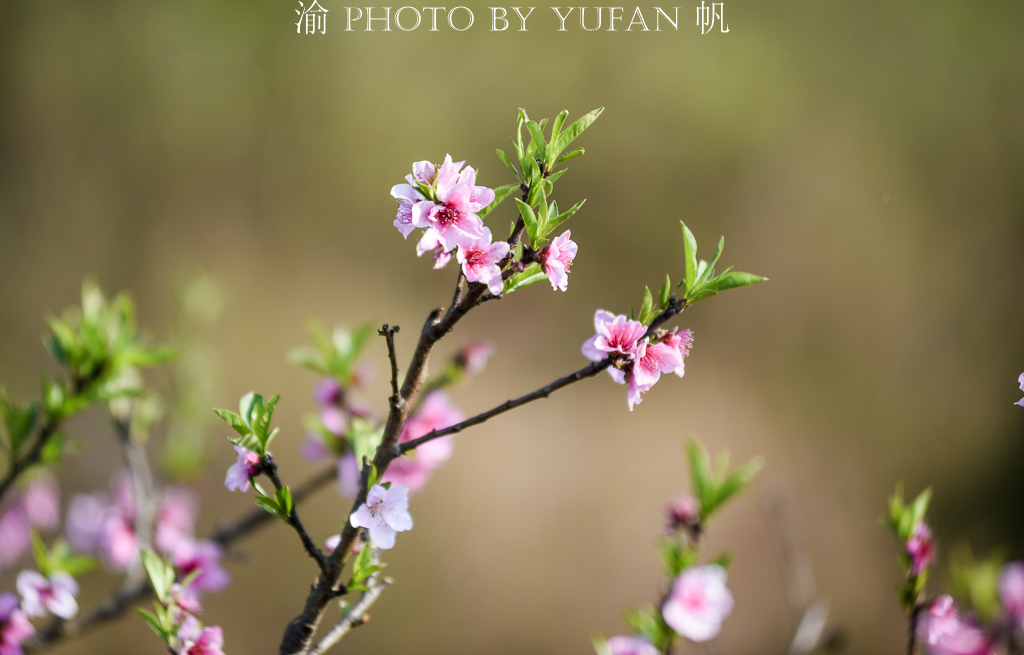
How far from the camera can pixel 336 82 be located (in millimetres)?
2641

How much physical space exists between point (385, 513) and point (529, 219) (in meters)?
0.27

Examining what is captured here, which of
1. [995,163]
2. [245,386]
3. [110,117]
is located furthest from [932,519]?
[110,117]

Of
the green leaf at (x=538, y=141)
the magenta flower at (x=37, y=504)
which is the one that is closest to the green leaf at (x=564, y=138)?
the green leaf at (x=538, y=141)

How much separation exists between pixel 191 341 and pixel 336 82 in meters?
1.77

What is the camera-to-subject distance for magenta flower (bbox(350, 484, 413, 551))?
0.50 meters

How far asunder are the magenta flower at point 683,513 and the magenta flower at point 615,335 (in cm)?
33

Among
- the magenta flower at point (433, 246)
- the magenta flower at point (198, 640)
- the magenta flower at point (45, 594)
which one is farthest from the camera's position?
the magenta flower at point (45, 594)

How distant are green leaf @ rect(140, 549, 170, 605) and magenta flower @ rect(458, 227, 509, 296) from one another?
441 millimetres

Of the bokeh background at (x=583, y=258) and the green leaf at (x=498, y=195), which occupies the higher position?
the bokeh background at (x=583, y=258)

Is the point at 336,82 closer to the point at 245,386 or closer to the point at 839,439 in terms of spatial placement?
the point at 245,386

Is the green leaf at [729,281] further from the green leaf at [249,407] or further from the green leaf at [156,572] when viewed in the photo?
the green leaf at [156,572]

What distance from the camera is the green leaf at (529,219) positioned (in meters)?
0.48

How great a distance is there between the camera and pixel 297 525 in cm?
52

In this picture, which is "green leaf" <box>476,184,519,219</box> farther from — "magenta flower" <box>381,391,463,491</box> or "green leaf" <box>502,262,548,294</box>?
"magenta flower" <box>381,391,463,491</box>
